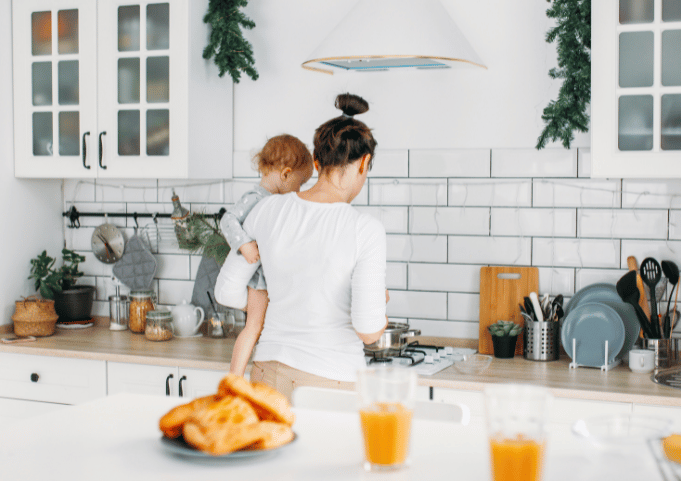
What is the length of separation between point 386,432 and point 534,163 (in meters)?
1.98

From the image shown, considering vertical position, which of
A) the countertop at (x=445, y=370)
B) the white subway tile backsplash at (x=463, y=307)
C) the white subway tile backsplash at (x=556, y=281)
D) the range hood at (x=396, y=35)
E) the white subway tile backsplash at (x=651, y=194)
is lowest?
the countertop at (x=445, y=370)

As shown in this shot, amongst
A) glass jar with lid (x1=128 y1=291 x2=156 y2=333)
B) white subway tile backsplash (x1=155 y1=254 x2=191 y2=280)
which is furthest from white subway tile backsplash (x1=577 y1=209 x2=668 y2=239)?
glass jar with lid (x1=128 y1=291 x2=156 y2=333)

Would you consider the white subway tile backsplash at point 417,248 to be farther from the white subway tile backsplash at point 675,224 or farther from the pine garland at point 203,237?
the white subway tile backsplash at point 675,224

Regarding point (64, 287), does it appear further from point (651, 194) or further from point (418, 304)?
point (651, 194)

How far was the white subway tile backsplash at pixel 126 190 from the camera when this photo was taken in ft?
10.6

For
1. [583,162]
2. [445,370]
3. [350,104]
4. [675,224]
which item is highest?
[350,104]

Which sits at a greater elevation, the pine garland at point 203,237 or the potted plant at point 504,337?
the pine garland at point 203,237

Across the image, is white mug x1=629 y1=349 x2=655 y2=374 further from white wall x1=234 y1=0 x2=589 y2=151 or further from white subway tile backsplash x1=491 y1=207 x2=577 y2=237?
white wall x1=234 y1=0 x2=589 y2=151

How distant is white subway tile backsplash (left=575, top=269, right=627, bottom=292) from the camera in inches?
104

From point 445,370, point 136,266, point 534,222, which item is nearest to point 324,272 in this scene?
point 445,370

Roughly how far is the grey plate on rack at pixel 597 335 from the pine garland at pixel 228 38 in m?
1.56

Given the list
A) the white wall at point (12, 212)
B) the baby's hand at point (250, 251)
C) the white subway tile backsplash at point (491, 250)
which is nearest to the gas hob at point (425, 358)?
the white subway tile backsplash at point (491, 250)

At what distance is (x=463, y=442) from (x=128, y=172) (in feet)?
7.06

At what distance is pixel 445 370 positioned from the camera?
2.38 metres
